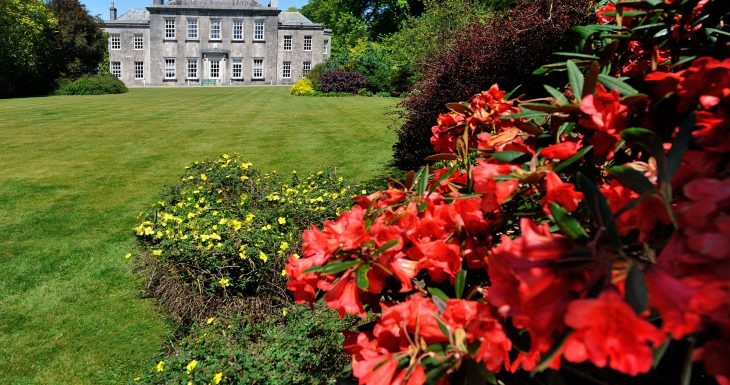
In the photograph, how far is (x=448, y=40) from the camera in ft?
30.7

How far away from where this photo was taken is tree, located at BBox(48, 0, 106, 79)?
3139cm

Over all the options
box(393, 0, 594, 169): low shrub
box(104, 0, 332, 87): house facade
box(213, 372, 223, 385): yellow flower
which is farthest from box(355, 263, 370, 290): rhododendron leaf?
box(104, 0, 332, 87): house facade

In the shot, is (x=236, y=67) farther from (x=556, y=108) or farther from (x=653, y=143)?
(x=653, y=143)

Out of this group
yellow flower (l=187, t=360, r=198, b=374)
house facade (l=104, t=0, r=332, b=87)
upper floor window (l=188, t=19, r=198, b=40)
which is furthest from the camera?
upper floor window (l=188, t=19, r=198, b=40)

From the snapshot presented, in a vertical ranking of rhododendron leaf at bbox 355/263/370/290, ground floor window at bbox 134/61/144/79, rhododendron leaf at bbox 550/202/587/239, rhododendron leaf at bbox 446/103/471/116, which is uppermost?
ground floor window at bbox 134/61/144/79

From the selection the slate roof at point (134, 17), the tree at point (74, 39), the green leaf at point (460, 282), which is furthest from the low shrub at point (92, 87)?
the green leaf at point (460, 282)

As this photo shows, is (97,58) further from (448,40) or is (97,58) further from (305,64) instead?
(448,40)

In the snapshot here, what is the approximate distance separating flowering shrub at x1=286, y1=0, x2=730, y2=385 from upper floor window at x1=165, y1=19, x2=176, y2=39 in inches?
1681

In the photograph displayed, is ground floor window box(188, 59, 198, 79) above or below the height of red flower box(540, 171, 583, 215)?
above

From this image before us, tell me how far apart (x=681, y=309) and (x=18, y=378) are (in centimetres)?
403

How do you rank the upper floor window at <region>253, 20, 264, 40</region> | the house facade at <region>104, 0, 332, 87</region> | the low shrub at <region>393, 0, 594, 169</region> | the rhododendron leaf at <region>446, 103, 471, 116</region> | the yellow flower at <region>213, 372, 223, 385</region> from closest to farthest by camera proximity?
the rhododendron leaf at <region>446, 103, 471, 116</region> < the yellow flower at <region>213, 372, 223, 385</region> < the low shrub at <region>393, 0, 594, 169</region> < the house facade at <region>104, 0, 332, 87</region> < the upper floor window at <region>253, 20, 264, 40</region>

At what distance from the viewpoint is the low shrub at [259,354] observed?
9.18ft

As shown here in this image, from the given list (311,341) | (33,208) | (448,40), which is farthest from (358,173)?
(311,341)

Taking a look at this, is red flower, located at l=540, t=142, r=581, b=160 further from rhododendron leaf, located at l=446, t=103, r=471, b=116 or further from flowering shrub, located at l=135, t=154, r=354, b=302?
flowering shrub, located at l=135, t=154, r=354, b=302
